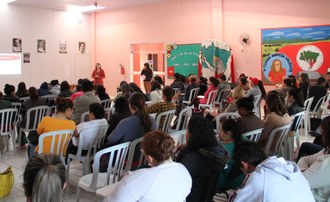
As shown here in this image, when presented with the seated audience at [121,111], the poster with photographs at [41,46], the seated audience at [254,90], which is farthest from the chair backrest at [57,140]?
the poster with photographs at [41,46]

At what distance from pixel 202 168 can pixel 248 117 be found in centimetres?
161

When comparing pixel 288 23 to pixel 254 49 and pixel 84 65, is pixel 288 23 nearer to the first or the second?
pixel 254 49

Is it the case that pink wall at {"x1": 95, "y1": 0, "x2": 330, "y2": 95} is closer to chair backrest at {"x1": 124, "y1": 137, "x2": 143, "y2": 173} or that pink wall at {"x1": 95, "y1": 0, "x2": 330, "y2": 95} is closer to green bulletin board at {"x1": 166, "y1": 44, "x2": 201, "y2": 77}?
green bulletin board at {"x1": 166, "y1": 44, "x2": 201, "y2": 77}

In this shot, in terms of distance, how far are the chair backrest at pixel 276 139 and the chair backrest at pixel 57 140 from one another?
2082 mm

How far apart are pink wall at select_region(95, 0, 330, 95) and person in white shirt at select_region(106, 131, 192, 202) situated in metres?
8.12

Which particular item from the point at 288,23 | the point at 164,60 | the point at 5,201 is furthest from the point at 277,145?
the point at 164,60

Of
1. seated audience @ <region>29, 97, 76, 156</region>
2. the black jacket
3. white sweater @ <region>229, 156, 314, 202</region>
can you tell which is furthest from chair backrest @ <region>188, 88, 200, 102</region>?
white sweater @ <region>229, 156, 314, 202</region>

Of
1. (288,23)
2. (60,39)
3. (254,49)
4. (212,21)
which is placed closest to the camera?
(288,23)

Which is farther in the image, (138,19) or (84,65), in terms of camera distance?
(84,65)

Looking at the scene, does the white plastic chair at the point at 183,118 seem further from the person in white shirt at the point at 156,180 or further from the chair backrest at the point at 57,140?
the person in white shirt at the point at 156,180

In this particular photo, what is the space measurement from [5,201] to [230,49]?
7.78 m

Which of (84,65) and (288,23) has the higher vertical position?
(288,23)

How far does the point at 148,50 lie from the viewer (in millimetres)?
12992

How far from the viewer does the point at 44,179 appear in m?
1.41
